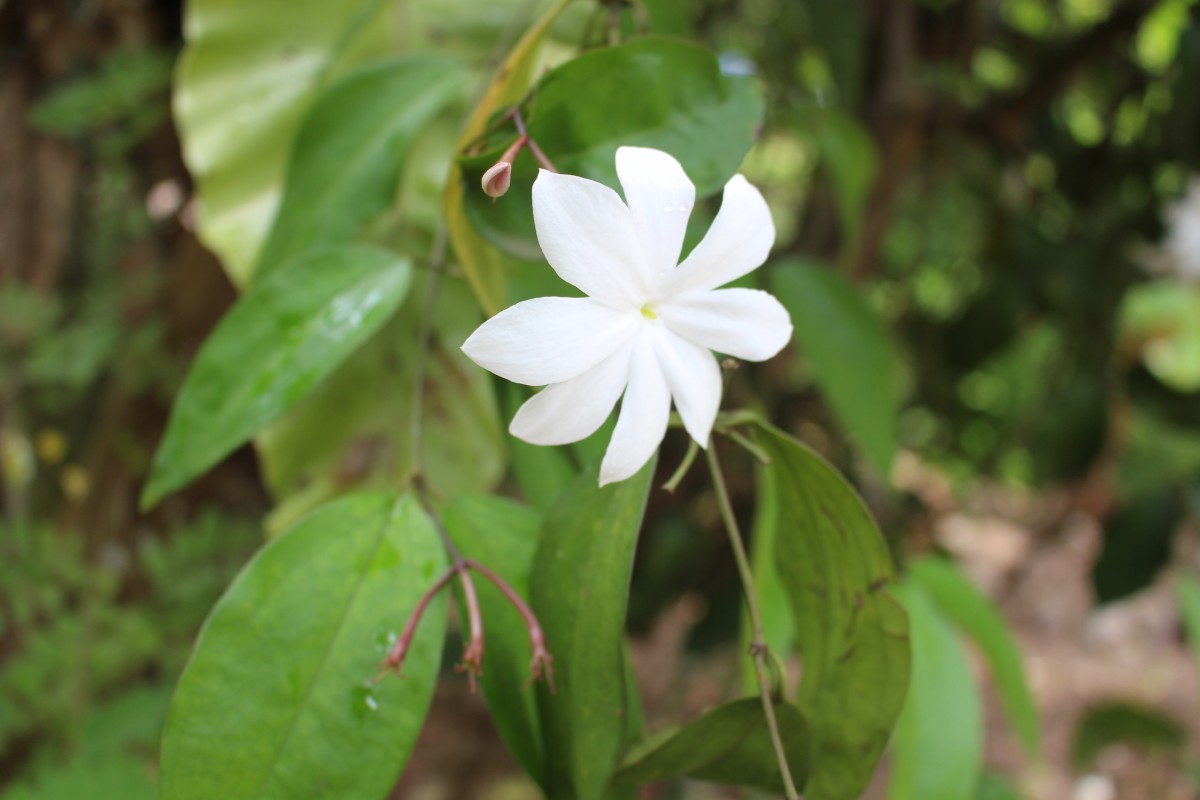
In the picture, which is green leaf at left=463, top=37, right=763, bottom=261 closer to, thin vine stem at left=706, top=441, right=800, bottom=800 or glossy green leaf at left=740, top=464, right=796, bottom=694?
thin vine stem at left=706, top=441, right=800, bottom=800

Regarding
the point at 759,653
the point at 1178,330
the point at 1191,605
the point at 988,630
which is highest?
the point at 759,653

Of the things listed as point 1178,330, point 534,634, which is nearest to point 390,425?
point 534,634

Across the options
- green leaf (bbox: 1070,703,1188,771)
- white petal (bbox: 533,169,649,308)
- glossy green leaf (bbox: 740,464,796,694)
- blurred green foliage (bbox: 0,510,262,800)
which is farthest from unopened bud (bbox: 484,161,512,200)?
green leaf (bbox: 1070,703,1188,771)

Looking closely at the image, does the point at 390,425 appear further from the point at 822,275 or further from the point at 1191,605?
the point at 1191,605

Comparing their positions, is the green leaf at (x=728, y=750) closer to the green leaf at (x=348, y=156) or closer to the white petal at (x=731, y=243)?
the white petal at (x=731, y=243)

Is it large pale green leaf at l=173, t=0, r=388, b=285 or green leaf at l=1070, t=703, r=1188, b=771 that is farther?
green leaf at l=1070, t=703, r=1188, b=771

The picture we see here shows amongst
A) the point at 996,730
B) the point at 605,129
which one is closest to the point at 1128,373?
the point at 605,129

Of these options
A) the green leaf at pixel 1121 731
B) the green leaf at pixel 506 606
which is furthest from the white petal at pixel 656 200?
the green leaf at pixel 1121 731
